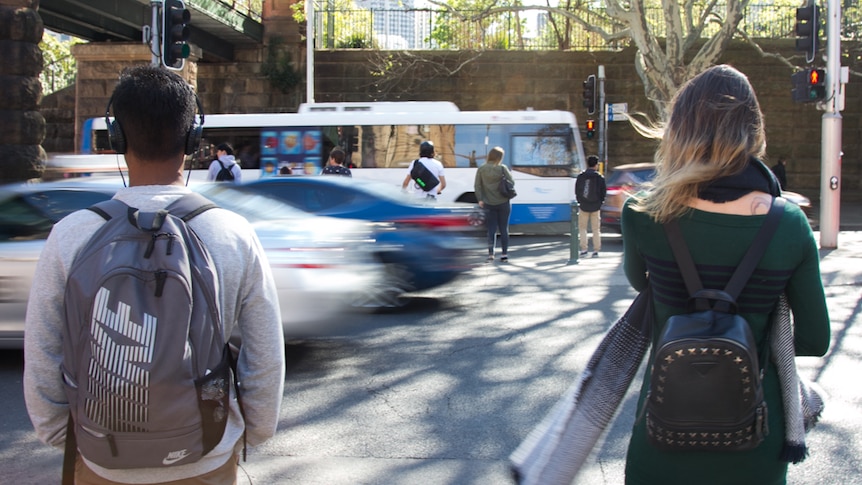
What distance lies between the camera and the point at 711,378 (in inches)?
80.4

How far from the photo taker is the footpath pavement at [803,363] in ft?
14.5

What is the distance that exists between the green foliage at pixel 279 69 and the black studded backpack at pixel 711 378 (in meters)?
24.5

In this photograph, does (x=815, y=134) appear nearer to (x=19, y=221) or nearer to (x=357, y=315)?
(x=357, y=315)

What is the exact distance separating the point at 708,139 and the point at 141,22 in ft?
64.3

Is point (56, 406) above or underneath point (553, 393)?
above

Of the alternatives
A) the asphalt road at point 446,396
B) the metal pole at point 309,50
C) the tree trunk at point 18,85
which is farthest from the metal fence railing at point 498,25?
the asphalt road at point 446,396

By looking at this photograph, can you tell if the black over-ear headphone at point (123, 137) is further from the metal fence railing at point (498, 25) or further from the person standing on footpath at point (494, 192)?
the metal fence railing at point (498, 25)

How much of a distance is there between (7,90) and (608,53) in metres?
17.1

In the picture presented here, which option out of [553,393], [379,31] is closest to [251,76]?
[379,31]

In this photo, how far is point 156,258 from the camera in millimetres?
1827

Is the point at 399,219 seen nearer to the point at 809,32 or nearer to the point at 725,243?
the point at 725,243

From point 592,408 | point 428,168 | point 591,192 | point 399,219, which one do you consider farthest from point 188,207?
point 591,192

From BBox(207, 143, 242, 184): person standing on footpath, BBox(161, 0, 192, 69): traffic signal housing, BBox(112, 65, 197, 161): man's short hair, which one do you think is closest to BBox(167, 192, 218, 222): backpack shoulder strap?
BBox(112, 65, 197, 161): man's short hair

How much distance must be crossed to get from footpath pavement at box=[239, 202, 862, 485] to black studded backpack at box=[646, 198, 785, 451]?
1012 millimetres
